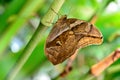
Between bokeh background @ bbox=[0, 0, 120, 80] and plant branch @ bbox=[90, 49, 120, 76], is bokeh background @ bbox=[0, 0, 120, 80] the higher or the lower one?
the lower one

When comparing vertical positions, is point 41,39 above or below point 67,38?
below

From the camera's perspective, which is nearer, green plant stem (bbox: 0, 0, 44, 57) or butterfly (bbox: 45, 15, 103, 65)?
butterfly (bbox: 45, 15, 103, 65)

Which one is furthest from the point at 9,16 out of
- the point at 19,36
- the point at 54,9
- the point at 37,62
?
the point at 54,9

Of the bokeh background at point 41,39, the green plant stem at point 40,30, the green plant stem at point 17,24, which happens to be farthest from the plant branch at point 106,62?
the green plant stem at point 17,24

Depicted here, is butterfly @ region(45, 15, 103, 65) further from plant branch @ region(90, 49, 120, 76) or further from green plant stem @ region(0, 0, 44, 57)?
green plant stem @ region(0, 0, 44, 57)

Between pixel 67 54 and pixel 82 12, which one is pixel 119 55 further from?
pixel 82 12

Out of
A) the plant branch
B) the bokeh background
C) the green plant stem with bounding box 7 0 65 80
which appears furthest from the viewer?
the bokeh background

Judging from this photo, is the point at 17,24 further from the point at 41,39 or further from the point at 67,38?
Result: the point at 67,38

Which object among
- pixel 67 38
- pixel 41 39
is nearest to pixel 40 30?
pixel 67 38

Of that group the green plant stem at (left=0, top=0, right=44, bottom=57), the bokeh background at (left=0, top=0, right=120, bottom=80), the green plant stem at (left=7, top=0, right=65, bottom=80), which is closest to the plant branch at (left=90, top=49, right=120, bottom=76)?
the bokeh background at (left=0, top=0, right=120, bottom=80)

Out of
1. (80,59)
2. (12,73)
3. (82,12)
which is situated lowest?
(80,59)

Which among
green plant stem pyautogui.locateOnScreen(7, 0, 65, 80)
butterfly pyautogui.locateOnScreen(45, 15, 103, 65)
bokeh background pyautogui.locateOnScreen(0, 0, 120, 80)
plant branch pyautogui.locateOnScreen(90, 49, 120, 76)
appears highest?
green plant stem pyautogui.locateOnScreen(7, 0, 65, 80)
